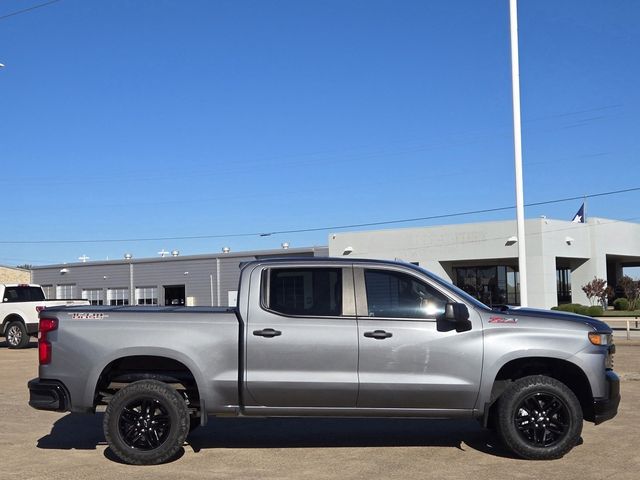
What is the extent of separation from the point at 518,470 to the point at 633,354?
1348cm

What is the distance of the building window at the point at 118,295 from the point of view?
59.6 m

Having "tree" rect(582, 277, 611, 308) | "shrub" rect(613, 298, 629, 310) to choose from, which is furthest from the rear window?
"shrub" rect(613, 298, 629, 310)

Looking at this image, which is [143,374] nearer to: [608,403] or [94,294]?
[608,403]

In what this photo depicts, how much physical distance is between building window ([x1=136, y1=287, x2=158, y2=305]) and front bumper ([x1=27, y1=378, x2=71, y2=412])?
5165 cm

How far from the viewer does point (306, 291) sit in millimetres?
7555

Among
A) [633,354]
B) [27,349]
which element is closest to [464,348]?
[633,354]

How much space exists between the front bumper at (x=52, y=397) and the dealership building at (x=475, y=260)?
107ft

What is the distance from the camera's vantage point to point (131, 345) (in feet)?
24.2

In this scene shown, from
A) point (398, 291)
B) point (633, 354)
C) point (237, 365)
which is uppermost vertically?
point (398, 291)

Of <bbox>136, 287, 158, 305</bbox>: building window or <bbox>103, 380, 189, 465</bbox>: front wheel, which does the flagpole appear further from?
<bbox>136, 287, 158, 305</bbox>: building window

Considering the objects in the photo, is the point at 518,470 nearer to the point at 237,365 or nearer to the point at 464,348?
the point at 464,348

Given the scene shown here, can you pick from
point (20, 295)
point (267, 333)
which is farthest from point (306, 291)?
point (20, 295)

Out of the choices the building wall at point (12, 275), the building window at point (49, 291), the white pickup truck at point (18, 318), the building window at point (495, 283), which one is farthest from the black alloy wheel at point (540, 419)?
the building window at point (49, 291)

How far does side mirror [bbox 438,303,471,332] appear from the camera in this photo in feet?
23.3
